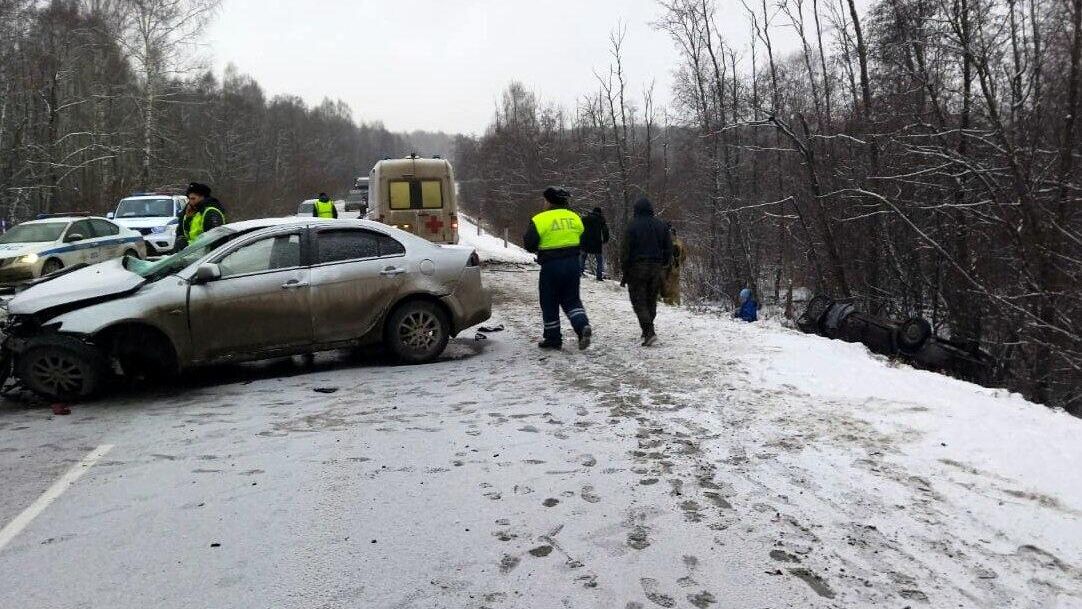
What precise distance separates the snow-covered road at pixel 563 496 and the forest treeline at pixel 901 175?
812 cm

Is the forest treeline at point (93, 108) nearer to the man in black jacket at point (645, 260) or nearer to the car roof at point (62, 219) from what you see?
the car roof at point (62, 219)

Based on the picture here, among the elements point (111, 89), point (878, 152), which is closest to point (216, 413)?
point (878, 152)

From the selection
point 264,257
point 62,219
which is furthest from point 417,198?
point 264,257

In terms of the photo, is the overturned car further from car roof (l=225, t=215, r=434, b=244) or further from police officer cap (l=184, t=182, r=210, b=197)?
police officer cap (l=184, t=182, r=210, b=197)

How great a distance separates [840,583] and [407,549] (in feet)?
6.34

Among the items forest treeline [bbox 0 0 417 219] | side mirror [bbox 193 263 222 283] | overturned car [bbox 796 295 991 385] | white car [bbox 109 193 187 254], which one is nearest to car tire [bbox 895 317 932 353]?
overturned car [bbox 796 295 991 385]

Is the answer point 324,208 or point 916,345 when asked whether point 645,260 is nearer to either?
point 916,345

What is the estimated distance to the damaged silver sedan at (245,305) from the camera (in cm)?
659

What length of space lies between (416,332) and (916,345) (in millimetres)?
10114

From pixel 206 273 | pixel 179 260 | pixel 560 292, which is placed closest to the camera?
pixel 206 273

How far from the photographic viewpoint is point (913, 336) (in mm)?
13867

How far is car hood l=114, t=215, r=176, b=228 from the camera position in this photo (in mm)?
20686

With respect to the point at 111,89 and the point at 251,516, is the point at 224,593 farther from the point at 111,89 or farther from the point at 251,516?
the point at 111,89

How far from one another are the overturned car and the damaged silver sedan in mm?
8682
